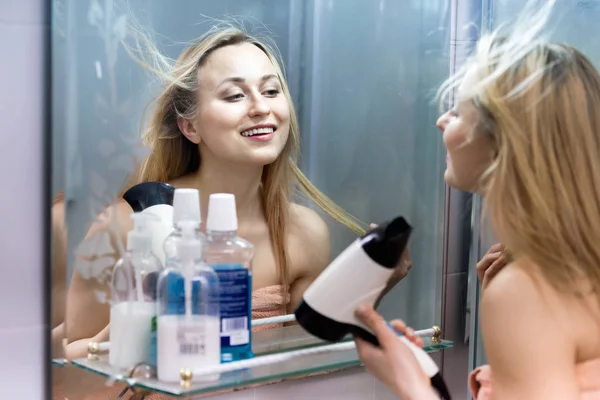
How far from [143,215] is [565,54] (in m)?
0.51

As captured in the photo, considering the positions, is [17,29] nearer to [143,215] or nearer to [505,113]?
[143,215]

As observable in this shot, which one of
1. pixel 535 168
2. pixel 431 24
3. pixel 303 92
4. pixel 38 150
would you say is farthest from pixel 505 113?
pixel 38 150

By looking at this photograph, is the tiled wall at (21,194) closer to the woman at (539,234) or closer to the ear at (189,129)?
the ear at (189,129)

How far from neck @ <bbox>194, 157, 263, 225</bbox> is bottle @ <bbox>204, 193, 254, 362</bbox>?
0.09 meters

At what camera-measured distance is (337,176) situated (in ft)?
3.82

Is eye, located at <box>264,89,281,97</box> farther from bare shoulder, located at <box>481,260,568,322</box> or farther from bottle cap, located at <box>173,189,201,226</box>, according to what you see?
bare shoulder, located at <box>481,260,568,322</box>

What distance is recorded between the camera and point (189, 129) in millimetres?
1004

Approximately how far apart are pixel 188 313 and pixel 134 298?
79 millimetres

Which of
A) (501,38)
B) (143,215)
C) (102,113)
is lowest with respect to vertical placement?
(143,215)

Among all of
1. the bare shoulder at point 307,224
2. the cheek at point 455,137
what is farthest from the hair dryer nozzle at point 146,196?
the cheek at point 455,137

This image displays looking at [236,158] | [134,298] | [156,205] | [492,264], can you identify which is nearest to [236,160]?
[236,158]

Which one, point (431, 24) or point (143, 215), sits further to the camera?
point (431, 24)

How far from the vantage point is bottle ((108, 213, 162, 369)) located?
86cm

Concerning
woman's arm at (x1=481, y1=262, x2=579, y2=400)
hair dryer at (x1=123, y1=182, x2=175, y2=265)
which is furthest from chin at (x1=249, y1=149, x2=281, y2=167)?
woman's arm at (x1=481, y1=262, x2=579, y2=400)
